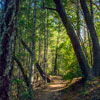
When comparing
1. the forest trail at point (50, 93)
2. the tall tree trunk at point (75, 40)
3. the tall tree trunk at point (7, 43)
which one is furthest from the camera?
the forest trail at point (50, 93)

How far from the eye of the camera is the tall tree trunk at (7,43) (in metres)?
1.73

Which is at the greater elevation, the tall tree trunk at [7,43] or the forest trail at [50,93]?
the tall tree trunk at [7,43]

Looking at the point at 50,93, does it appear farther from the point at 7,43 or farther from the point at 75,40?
the point at 7,43

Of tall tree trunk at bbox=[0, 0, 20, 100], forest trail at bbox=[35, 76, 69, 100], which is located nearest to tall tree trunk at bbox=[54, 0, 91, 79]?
forest trail at bbox=[35, 76, 69, 100]

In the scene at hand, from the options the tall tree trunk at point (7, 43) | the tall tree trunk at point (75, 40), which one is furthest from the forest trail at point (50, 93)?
the tall tree trunk at point (7, 43)

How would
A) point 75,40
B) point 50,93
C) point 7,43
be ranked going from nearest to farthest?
point 7,43, point 75,40, point 50,93

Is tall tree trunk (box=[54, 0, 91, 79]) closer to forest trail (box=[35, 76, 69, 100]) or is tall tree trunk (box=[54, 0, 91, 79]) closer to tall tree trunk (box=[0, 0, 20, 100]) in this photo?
forest trail (box=[35, 76, 69, 100])

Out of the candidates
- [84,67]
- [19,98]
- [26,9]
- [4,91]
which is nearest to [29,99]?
A: [19,98]

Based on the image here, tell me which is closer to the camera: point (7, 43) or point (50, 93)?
point (7, 43)

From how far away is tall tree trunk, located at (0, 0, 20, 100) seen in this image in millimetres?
1733

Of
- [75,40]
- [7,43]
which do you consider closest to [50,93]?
[75,40]

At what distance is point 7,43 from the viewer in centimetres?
178

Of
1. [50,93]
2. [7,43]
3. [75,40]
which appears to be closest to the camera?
[7,43]

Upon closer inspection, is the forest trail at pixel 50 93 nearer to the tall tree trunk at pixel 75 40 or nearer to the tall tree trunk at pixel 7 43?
the tall tree trunk at pixel 75 40
